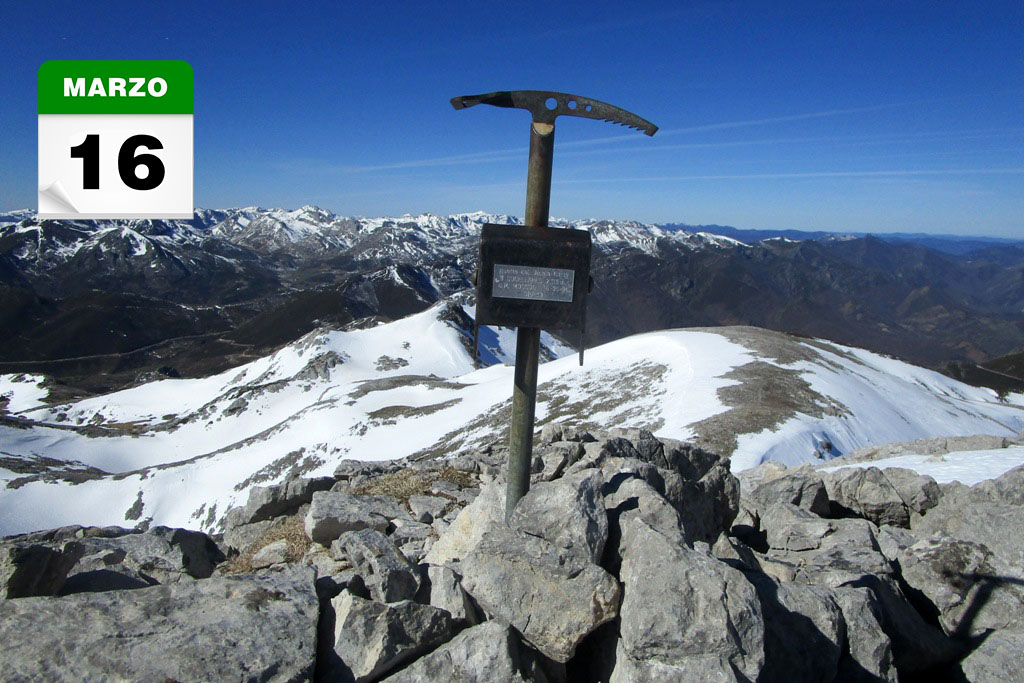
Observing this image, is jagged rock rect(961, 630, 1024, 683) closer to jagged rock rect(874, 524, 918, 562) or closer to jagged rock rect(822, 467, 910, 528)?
jagged rock rect(874, 524, 918, 562)

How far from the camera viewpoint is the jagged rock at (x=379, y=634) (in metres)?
5.61

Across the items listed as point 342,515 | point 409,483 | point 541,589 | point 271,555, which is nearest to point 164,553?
point 271,555

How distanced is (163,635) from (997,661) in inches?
391

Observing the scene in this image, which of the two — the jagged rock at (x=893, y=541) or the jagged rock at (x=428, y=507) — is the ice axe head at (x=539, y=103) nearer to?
the jagged rock at (x=428, y=507)

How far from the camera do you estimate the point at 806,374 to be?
43.0m

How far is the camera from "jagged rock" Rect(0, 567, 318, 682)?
4.89 metres

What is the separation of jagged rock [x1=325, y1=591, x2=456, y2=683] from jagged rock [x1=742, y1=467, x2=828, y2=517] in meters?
8.53

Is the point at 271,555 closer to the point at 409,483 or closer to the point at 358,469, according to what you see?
the point at 409,483

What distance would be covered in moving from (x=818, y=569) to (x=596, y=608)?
4572mm

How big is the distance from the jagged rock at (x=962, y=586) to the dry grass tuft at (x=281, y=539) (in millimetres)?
9974

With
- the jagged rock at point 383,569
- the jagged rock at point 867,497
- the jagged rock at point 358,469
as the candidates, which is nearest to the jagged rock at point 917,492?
the jagged rock at point 867,497

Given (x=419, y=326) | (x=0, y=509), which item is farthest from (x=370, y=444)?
(x=419, y=326)

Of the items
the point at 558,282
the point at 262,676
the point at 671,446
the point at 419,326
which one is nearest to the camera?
the point at 262,676

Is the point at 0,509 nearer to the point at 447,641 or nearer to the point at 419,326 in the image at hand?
the point at 447,641
